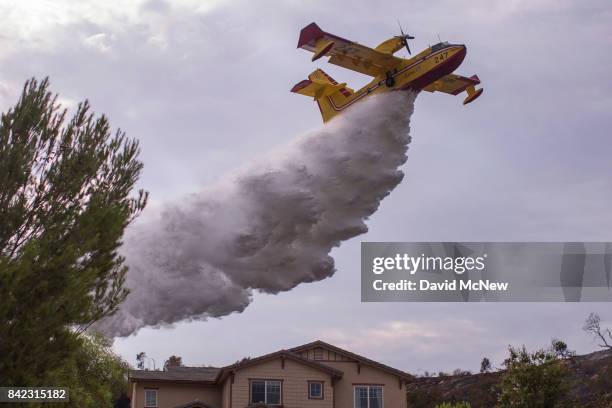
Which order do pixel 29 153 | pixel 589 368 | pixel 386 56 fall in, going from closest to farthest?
1. pixel 29 153
2. pixel 386 56
3. pixel 589 368

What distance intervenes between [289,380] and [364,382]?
13.8ft

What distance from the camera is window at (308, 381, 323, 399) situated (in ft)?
135

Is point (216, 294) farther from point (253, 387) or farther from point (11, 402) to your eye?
point (11, 402)

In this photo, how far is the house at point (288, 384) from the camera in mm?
40656

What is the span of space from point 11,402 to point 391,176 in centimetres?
2488

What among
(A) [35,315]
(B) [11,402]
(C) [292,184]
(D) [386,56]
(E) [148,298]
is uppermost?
(D) [386,56]

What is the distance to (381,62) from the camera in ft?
127

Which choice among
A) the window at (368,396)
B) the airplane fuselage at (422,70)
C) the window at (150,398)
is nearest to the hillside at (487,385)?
the window at (368,396)

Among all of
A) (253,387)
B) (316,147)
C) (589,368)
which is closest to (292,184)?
(316,147)

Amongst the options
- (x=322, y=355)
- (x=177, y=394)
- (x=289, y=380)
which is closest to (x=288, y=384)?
(x=289, y=380)

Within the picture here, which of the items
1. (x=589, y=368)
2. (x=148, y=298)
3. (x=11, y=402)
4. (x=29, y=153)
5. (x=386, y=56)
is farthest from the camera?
(x=589, y=368)

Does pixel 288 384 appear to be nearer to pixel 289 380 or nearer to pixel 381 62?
pixel 289 380

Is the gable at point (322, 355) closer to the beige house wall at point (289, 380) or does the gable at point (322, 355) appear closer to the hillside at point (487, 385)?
the beige house wall at point (289, 380)

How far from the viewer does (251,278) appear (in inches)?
1469
